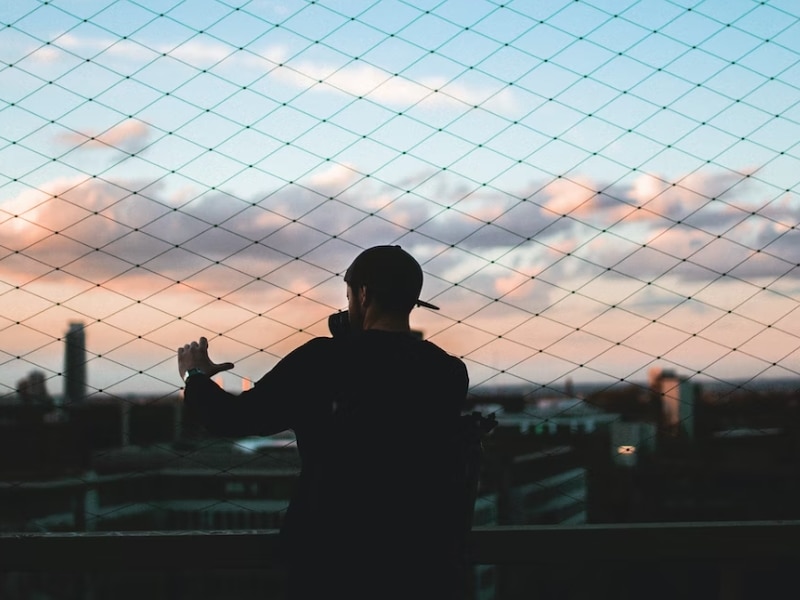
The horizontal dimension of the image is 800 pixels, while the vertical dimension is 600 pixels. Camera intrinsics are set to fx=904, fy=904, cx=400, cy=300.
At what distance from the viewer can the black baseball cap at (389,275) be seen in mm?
1386

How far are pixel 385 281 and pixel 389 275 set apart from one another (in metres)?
0.01

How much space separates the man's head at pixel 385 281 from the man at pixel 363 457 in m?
0.06

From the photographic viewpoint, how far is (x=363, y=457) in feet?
4.26

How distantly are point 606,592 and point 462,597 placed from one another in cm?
64

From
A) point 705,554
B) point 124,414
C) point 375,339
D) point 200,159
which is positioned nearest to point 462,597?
point 375,339

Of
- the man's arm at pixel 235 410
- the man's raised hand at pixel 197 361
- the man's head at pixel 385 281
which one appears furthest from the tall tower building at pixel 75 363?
the man's head at pixel 385 281

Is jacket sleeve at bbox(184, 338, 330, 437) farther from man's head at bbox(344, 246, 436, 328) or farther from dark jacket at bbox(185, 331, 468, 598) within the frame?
man's head at bbox(344, 246, 436, 328)

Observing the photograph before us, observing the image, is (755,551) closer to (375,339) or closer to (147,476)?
(375,339)

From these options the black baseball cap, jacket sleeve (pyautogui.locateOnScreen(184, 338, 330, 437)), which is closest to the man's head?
the black baseball cap

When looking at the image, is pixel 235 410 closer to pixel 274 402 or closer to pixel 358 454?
pixel 274 402

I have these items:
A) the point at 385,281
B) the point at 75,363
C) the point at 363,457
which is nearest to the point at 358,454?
the point at 363,457

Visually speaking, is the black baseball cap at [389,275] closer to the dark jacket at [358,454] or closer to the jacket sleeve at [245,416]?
the dark jacket at [358,454]

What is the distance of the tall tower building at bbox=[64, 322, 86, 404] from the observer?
2042 millimetres

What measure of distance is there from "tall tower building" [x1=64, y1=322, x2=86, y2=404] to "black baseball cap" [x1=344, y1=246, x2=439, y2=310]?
892mm
